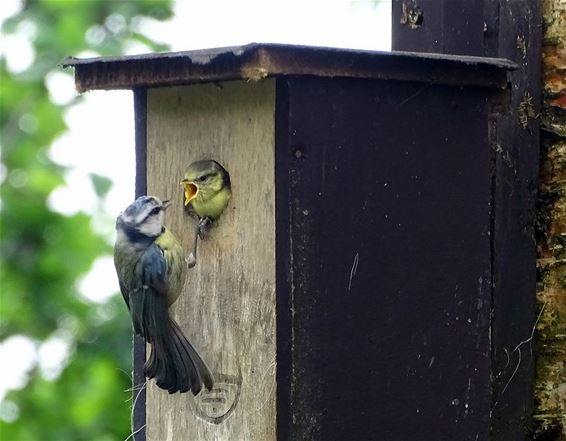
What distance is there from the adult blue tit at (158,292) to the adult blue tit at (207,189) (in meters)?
0.10

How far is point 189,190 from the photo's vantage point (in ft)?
9.64

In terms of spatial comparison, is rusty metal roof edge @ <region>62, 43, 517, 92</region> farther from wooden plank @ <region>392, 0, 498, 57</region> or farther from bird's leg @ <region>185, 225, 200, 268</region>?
bird's leg @ <region>185, 225, 200, 268</region>

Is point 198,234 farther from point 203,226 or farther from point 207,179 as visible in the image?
point 207,179

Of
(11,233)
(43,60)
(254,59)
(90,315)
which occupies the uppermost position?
(43,60)

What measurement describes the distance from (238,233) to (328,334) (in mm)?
315

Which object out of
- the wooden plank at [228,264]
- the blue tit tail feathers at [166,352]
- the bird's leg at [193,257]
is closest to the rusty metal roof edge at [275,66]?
the wooden plank at [228,264]

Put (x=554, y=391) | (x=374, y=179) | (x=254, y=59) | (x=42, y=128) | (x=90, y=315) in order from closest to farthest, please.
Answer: (x=254, y=59) < (x=374, y=179) < (x=554, y=391) < (x=90, y=315) < (x=42, y=128)

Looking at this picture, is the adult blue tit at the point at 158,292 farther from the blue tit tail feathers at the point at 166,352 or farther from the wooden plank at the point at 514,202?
the wooden plank at the point at 514,202

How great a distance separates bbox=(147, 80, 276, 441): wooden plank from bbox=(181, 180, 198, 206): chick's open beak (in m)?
0.08

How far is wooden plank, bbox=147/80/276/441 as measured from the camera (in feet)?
9.02

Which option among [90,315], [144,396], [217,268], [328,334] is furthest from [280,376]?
[90,315]

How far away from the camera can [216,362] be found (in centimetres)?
288

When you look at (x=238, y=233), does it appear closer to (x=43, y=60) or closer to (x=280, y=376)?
(x=280, y=376)

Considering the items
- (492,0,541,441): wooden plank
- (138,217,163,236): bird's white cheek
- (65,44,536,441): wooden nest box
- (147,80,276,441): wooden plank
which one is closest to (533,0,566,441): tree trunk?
(492,0,541,441): wooden plank
